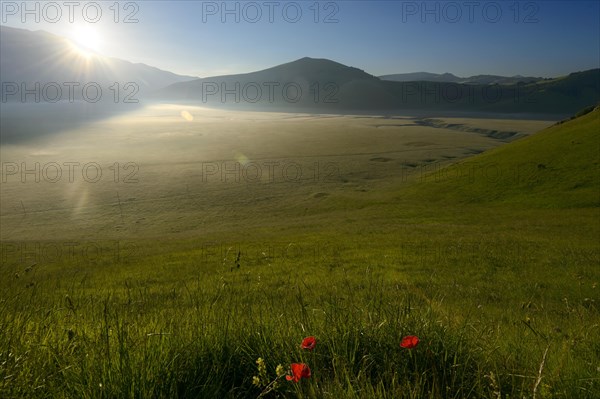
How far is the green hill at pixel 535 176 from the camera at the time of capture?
147 feet

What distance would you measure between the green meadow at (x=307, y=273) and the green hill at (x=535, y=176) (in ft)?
1.04

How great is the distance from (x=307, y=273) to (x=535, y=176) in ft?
148

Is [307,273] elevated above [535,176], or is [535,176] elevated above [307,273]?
[535,176]

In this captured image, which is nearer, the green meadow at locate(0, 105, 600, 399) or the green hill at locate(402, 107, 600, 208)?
the green meadow at locate(0, 105, 600, 399)

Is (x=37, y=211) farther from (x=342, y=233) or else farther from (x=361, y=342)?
(x=361, y=342)

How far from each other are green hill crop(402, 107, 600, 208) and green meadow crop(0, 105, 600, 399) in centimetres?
32

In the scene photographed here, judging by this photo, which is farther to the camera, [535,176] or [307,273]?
[535,176]

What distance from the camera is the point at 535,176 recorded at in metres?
51.4

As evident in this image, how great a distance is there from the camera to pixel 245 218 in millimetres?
51344

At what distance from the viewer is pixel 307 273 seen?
16500 millimetres

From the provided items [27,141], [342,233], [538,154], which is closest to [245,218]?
[342,233]

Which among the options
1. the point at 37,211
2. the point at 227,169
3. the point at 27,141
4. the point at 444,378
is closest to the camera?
the point at 444,378

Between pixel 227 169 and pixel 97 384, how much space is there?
303 ft

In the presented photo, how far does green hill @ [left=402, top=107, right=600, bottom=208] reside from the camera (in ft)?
147
